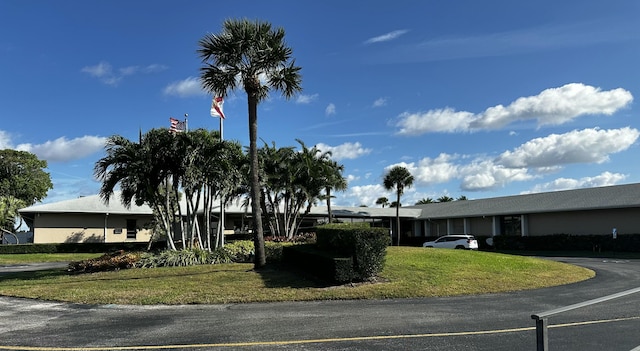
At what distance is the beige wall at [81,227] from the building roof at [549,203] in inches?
1033

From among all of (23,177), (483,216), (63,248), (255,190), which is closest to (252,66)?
(255,190)

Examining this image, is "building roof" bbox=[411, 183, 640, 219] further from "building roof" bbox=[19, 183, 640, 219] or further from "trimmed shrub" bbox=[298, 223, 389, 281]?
"trimmed shrub" bbox=[298, 223, 389, 281]

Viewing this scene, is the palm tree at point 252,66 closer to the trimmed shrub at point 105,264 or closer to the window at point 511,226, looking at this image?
the trimmed shrub at point 105,264

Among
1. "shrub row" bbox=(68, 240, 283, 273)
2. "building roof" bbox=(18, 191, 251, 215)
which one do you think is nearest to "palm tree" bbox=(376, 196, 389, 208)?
"building roof" bbox=(18, 191, 251, 215)

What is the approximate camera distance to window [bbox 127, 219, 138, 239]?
36.2 m

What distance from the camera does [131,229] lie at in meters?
36.3

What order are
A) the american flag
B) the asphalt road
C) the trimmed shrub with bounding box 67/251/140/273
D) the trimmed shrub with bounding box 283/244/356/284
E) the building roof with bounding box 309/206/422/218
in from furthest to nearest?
the building roof with bounding box 309/206/422/218, the american flag, the trimmed shrub with bounding box 67/251/140/273, the trimmed shrub with bounding box 283/244/356/284, the asphalt road

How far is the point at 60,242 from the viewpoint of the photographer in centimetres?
3325

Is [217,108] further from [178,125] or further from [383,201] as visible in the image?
[383,201]

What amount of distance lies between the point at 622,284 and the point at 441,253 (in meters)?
6.58

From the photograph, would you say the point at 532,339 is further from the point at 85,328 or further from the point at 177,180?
the point at 177,180

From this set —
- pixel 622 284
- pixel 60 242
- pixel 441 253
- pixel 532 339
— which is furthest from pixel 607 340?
pixel 60 242

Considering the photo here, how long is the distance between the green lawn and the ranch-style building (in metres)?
13.4

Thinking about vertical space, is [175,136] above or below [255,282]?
above
